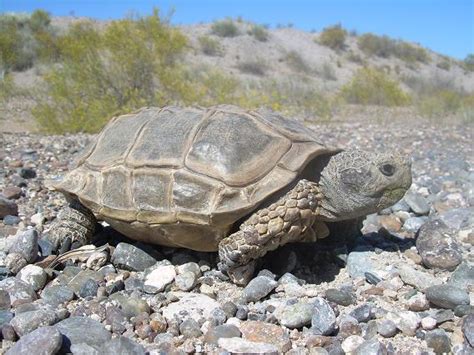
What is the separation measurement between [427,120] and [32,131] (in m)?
11.8

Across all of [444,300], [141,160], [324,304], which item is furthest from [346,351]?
[141,160]

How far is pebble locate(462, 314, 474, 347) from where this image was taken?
241 centimetres

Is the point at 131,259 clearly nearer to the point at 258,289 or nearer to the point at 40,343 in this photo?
the point at 258,289

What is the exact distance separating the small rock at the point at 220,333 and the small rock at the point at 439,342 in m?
1.05

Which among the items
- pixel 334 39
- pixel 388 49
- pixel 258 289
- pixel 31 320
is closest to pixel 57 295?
pixel 31 320

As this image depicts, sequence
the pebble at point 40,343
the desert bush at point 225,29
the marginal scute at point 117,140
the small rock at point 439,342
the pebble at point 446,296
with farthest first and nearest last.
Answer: the desert bush at point 225,29 < the marginal scute at point 117,140 < the pebble at point 446,296 < the small rock at point 439,342 < the pebble at point 40,343

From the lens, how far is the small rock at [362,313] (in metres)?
2.73

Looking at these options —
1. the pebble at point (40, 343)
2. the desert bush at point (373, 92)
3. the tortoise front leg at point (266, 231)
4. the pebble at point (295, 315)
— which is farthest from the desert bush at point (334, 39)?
the pebble at point (40, 343)

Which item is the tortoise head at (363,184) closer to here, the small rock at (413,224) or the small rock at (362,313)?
the small rock at (362,313)

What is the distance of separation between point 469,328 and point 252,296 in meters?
1.31

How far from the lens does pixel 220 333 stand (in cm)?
258

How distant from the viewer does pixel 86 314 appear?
2857 millimetres

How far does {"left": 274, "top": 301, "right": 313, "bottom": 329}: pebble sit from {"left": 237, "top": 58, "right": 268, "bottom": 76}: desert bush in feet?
89.9

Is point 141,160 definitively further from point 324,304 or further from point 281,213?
point 324,304
